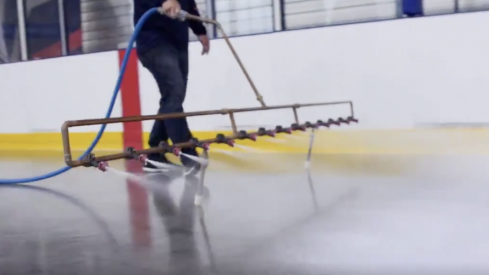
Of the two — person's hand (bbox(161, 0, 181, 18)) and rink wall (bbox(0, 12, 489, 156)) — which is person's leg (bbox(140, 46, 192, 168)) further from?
rink wall (bbox(0, 12, 489, 156))

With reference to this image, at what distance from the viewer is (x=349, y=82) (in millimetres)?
3471

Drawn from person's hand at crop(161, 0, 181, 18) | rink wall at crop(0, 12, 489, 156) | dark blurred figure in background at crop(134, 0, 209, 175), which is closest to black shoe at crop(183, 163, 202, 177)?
dark blurred figure in background at crop(134, 0, 209, 175)

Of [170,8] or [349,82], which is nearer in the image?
[170,8]

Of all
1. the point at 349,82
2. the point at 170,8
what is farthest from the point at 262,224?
the point at 349,82

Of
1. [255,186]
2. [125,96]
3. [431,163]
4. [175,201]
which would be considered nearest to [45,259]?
[175,201]

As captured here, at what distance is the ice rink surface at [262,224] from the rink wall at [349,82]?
1.88ft

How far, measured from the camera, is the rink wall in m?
3.14

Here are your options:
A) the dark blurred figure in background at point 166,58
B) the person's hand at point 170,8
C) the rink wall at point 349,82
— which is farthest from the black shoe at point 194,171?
the rink wall at point 349,82

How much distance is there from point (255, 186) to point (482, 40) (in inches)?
66.9

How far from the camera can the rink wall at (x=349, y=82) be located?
3.14 m

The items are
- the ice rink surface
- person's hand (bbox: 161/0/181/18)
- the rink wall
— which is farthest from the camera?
the rink wall

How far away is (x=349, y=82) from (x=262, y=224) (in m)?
2.06

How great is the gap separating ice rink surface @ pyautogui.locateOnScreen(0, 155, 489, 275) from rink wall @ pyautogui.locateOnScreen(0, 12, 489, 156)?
572 mm

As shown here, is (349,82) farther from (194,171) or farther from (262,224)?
(262,224)
